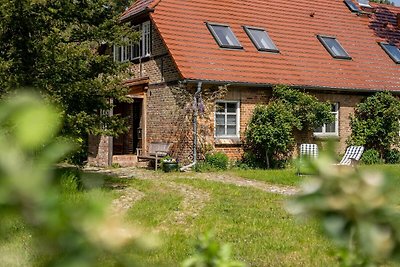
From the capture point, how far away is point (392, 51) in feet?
73.6

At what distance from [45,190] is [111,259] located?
10cm

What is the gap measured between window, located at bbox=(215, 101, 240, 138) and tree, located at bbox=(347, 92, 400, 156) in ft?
15.1

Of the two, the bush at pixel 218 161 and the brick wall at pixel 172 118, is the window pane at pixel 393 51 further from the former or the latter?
the brick wall at pixel 172 118

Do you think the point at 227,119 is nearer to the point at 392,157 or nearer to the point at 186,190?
the point at 186,190

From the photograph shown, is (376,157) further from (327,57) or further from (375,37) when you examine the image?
(375,37)

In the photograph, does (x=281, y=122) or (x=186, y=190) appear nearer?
(x=186, y=190)

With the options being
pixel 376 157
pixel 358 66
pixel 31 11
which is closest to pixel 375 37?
pixel 358 66

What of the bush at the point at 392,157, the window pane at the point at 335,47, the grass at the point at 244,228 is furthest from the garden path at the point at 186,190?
the window pane at the point at 335,47

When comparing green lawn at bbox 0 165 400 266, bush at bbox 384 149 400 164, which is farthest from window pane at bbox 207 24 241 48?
bush at bbox 384 149 400 164

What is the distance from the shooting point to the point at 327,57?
20391 millimetres

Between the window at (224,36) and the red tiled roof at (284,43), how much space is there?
0.67 ft

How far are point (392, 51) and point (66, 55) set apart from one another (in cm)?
1548

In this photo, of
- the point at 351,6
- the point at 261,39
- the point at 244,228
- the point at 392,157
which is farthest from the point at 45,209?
the point at 351,6

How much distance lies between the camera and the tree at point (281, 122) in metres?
17.2
